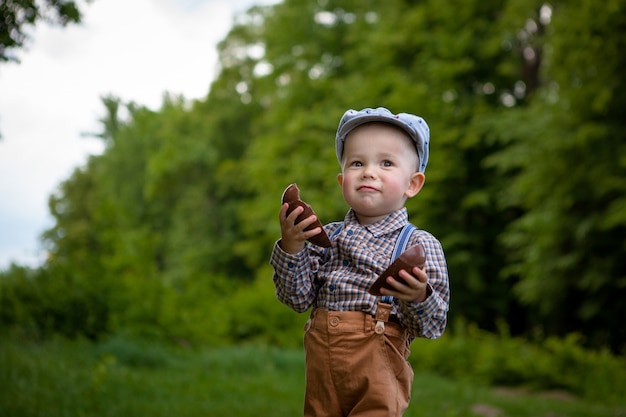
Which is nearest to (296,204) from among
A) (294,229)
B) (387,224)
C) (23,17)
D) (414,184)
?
(294,229)

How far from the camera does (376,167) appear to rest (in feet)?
8.39

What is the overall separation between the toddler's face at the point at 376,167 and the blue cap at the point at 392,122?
0.03 metres

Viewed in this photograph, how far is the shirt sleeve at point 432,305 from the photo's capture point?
7.81 ft

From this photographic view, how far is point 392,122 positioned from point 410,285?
61 centimetres

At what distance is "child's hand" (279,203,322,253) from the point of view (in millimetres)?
2438

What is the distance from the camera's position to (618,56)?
39.3ft

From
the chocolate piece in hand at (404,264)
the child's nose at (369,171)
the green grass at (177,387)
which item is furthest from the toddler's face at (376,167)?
the green grass at (177,387)

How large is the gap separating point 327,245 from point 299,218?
0.15 meters

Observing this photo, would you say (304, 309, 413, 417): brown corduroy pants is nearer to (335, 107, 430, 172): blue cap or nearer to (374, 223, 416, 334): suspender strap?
(374, 223, 416, 334): suspender strap

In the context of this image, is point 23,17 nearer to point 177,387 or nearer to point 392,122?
point 392,122

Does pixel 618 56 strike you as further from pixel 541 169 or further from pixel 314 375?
pixel 314 375

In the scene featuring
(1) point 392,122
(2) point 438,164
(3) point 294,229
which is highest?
(2) point 438,164

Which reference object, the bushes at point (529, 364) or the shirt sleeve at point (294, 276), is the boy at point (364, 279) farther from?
the bushes at point (529, 364)

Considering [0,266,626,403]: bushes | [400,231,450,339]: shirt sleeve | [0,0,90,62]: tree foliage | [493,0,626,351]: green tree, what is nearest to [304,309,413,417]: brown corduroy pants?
[400,231,450,339]: shirt sleeve
